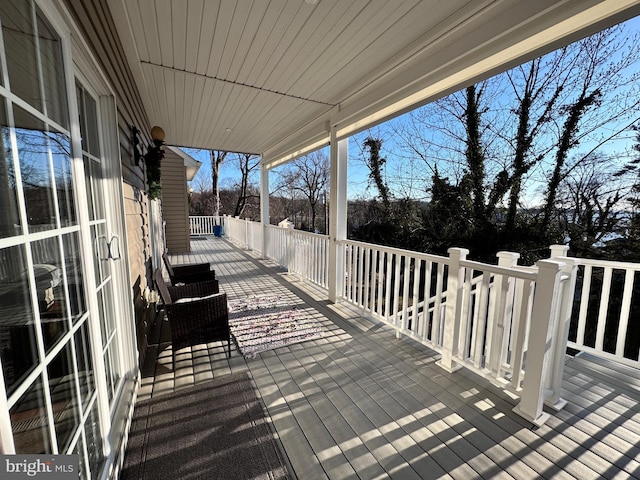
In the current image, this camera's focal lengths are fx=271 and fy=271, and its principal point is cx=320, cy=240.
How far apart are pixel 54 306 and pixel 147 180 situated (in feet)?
11.7

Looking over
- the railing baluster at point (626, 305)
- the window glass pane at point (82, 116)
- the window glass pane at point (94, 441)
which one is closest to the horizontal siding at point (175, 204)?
the window glass pane at point (82, 116)

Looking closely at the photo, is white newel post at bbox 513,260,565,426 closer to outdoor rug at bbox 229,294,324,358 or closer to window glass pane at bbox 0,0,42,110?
outdoor rug at bbox 229,294,324,358

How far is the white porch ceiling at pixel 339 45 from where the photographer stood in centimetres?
180

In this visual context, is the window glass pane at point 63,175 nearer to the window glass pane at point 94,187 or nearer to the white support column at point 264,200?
the window glass pane at point 94,187

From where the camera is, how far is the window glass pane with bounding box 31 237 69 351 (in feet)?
3.01

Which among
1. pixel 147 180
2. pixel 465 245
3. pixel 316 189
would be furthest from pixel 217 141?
pixel 316 189

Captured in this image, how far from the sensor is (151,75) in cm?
306

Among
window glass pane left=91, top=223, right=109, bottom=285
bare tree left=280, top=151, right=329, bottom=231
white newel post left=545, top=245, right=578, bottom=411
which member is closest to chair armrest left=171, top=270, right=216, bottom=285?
window glass pane left=91, top=223, right=109, bottom=285

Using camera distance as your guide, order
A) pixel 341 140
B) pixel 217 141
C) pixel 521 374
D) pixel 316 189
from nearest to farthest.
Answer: pixel 521 374, pixel 341 140, pixel 217 141, pixel 316 189

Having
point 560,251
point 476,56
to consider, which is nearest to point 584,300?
point 560,251

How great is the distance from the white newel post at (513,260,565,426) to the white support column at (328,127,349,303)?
249cm

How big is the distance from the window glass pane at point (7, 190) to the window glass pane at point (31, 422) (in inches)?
19.0

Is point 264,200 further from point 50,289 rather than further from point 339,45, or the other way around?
point 50,289

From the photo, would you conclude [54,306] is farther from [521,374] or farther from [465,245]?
[465,245]
